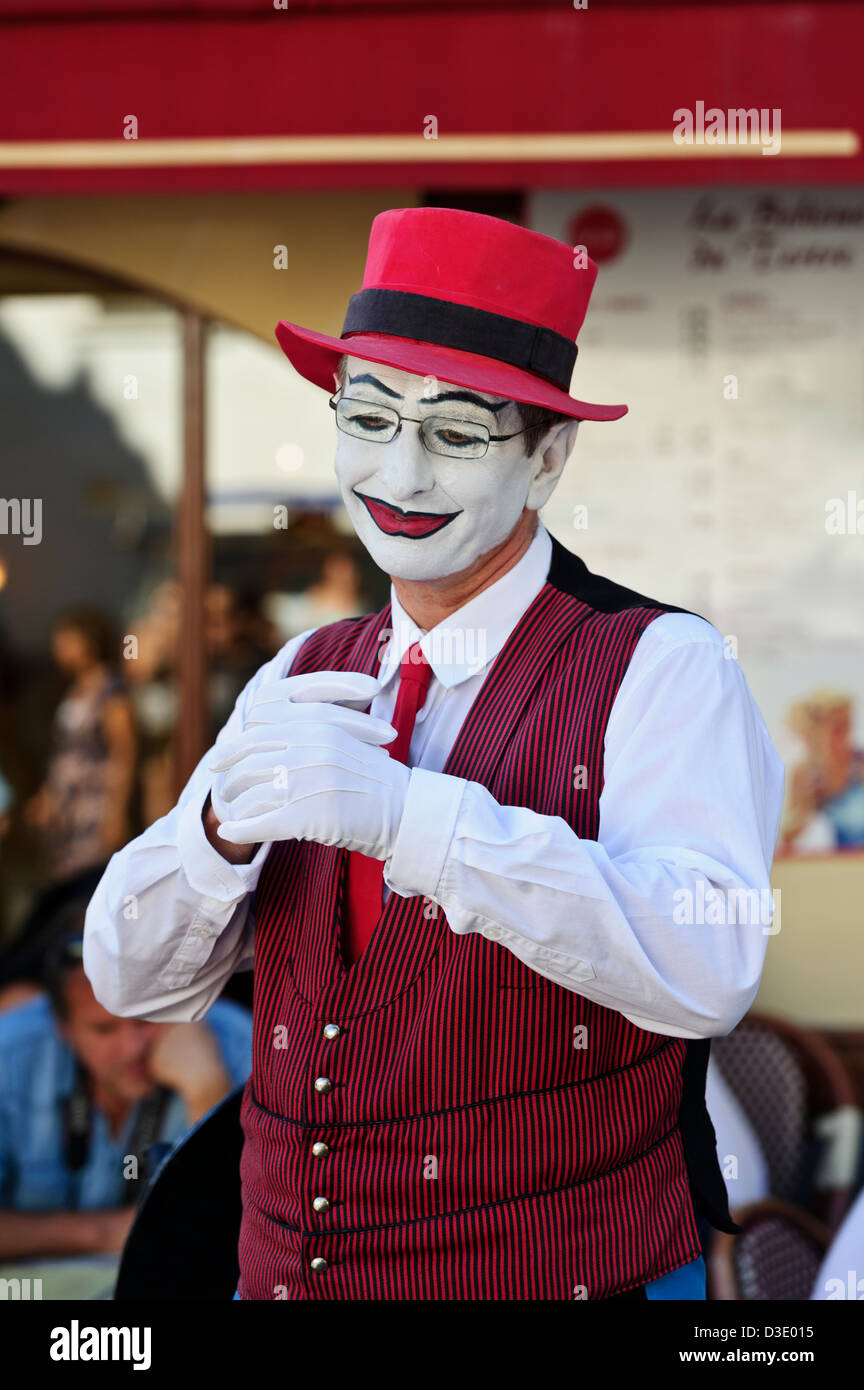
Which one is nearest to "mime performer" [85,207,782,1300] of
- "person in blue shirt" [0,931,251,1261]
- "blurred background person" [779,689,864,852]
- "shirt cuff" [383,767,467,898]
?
"shirt cuff" [383,767,467,898]

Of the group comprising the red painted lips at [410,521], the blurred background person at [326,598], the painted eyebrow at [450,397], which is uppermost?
the blurred background person at [326,598]

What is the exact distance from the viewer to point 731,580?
12.6 feet

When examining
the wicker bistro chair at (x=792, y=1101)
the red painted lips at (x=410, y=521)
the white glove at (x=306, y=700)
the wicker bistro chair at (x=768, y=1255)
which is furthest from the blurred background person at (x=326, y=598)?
the white glove at (x=306, y=700)

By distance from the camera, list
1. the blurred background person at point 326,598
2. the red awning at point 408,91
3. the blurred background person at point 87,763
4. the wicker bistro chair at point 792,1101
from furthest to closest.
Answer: the blurred background person at point 87,763 → the blurred background person at point 326,598 → the wicker bistro chair at point 792,1101 → the red awning at point 408,91

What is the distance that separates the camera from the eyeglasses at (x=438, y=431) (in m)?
1.42

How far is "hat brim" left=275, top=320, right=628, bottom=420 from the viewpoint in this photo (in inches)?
54.7

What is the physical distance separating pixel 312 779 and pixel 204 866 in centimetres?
25

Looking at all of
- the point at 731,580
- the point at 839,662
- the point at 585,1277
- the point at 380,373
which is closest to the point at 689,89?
the point at 731,580

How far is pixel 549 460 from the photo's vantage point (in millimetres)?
1526

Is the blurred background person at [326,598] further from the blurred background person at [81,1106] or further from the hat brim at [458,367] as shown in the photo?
the hat brim at [458,367]

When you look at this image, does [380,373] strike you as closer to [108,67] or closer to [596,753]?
[596,753]

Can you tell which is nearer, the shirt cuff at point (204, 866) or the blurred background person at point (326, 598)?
the shirt cuff at point (204, 866)

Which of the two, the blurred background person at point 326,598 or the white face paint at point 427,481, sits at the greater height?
the blurred background person at point 326,598

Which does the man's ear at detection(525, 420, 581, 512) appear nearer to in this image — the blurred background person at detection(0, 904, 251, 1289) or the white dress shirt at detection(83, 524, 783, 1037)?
the white dress shirt at detection(83, 524, 783, 1037)
